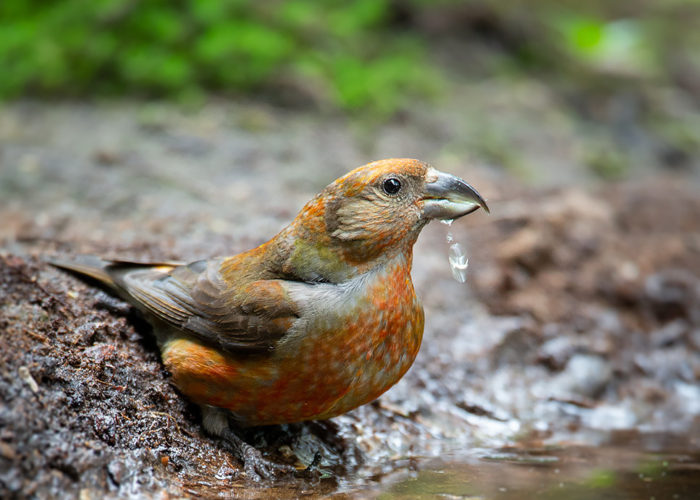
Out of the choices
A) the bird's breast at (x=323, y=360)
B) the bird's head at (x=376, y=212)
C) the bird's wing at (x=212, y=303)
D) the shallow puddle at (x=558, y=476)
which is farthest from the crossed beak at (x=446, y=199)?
the shallow puddle at (x=558, y=476)

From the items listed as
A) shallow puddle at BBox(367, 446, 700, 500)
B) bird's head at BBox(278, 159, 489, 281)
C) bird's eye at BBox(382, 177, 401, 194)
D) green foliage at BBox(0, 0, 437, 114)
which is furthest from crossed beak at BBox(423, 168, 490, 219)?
green foliage at BBox(0, 0, 437, 114)

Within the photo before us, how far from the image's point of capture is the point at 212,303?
3611mm

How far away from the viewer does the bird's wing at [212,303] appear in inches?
131

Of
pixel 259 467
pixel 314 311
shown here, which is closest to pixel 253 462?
pixel 259 467

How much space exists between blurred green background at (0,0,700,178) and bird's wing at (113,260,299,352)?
4720 millimetres

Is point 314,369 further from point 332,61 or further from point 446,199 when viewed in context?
point 332,61

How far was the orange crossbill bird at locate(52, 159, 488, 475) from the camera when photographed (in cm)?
325

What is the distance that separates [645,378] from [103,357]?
3.92 m

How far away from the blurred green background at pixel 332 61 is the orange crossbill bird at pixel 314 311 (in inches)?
193

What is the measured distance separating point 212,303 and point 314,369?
0.70m

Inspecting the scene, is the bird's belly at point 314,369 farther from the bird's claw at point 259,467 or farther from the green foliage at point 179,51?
the green foliage at point 179,51

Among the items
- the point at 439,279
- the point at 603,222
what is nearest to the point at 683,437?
the point at 439,279

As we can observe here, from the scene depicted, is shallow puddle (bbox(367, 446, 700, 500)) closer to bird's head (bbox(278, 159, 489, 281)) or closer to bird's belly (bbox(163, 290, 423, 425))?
bird's belly (bbox(163, 290, 423, 425))

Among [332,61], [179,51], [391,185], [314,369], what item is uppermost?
[332,61]
